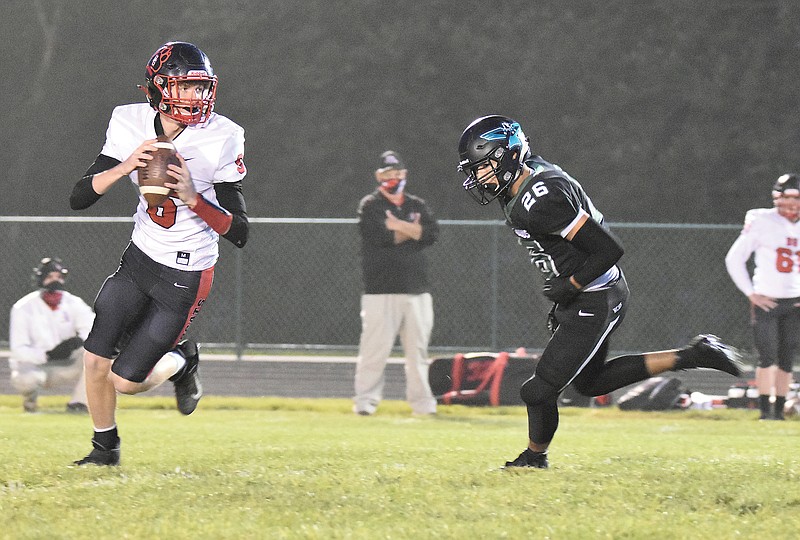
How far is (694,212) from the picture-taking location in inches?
920

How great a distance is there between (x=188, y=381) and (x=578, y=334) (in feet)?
7.48

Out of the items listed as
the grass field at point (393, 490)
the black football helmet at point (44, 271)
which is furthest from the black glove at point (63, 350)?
the grass field at point (393, 490)

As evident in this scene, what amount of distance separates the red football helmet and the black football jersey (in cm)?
583

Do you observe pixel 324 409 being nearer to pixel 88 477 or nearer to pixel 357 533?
pixel 88 477

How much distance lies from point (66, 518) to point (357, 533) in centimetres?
120

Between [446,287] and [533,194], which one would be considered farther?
[446,287]

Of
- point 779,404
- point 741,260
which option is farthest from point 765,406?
point 741,260

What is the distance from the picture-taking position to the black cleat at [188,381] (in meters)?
7.12

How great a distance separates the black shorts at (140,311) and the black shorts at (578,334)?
73.1 inches

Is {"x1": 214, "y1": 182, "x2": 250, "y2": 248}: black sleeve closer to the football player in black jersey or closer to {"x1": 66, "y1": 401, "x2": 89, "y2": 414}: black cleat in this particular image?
the football player in black jersey

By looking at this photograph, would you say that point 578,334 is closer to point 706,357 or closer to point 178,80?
point 706,357

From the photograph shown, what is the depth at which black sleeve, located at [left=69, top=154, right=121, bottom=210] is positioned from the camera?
6.23 m

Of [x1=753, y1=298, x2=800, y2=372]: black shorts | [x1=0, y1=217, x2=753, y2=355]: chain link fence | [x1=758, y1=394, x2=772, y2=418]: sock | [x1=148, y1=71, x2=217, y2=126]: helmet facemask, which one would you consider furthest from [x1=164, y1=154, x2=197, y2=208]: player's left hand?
[x1=0, y1=217, x2=753, y2=355]: chain link fence

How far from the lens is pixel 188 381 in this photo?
723cm
